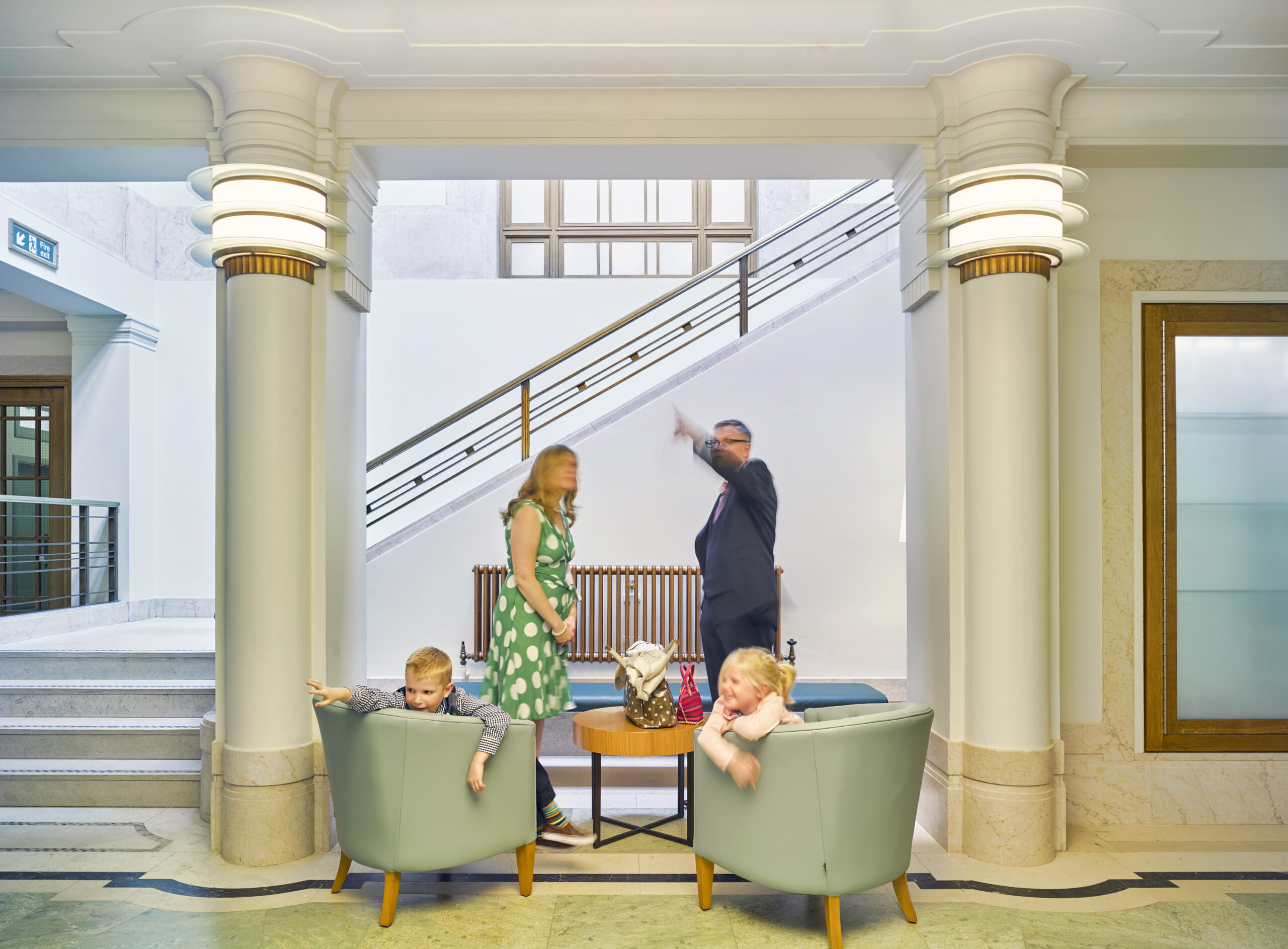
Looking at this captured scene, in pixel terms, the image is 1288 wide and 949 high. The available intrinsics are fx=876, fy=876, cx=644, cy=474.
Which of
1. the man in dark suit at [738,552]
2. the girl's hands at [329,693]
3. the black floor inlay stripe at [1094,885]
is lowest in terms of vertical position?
the black floor inlay stripe at [1094,885]

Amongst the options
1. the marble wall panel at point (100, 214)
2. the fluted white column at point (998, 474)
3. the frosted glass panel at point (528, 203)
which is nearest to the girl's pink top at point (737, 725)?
the fluted white column at point (998, 474)

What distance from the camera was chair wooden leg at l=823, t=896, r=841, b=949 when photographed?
2.58 meters

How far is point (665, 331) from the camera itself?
8188mm

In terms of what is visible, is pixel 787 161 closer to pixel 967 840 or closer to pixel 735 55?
pixel 735 55

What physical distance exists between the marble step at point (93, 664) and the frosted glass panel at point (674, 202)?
5.80m

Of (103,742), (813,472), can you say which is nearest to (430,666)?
(103,742)

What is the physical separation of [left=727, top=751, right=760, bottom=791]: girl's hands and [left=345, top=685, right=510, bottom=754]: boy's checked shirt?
0.74 m

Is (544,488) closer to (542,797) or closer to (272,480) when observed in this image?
(272,480)

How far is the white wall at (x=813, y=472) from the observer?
607cm

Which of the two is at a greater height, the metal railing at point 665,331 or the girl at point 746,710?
the metal railing at point 665,331

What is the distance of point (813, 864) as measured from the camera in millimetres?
2553

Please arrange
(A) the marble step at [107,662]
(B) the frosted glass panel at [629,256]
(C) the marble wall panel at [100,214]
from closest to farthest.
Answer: (A) the marble step at [107,662] → (C) the marble wall panel at [100,214] → (B) the frosted glass panel at [629,256]

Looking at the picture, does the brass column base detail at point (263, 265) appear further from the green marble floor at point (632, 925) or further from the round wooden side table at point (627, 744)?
the green marble floor at point (632, 925)

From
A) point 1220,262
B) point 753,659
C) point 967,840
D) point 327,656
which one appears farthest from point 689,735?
point 1220,262
